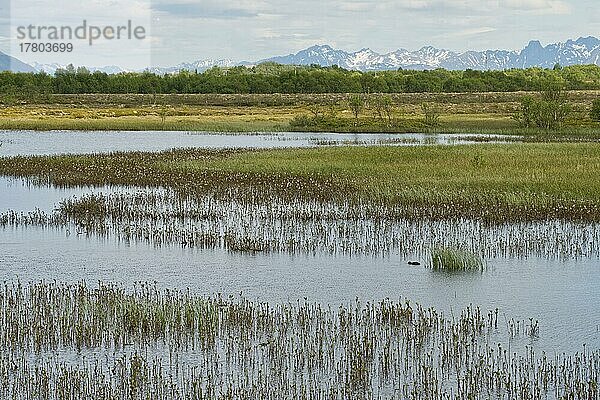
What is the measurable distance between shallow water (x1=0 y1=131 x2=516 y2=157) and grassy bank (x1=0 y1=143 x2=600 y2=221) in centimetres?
644

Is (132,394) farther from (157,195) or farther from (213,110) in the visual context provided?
(213,110)

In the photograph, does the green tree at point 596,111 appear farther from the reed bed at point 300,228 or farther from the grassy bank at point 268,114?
the reed bed at point 300,228

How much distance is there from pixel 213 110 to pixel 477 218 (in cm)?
7090

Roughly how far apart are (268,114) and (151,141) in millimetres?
34122

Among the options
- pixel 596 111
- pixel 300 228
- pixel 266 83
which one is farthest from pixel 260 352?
pixel 266 83

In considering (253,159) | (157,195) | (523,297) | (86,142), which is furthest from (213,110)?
(523,297)

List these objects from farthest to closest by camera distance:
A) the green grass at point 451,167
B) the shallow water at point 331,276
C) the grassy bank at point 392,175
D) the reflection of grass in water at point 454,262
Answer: the green grass at point 451,167, the grassy bank at point 392,175, the reflection of grass in water at point 454,262, the shallow water at point 331,276

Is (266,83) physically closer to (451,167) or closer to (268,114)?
(268,114)

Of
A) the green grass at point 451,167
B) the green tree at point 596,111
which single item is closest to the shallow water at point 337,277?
the green grass at point 451,167

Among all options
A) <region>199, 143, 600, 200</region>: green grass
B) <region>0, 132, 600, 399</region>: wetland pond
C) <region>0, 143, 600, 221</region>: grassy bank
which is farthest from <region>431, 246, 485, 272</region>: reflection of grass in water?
<region>199, 143, 600, 200</region>: green grass

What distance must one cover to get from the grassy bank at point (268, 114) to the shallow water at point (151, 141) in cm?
452

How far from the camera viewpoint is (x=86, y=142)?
170ft

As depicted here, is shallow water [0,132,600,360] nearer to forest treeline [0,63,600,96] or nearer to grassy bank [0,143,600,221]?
grassy bank [0,143,600,221]

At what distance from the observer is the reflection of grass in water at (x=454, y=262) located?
55.3 ft
